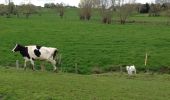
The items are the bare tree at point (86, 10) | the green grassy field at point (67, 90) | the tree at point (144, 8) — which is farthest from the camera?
the tree at point (144, 8)

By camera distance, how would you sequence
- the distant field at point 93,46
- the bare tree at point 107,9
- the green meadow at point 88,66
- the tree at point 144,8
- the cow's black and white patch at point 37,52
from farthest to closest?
the tree at point 144,8
the bare tree at point 107,9
the distant field at point 93,46
the cow's black and white patch at point 37,52
the green meadow at point 88,66

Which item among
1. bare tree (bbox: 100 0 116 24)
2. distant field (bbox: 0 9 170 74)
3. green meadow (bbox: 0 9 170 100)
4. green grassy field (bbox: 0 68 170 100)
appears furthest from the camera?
bare tree (bbox: 100 0 116 24)

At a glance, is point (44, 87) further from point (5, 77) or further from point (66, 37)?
point (66, 37)

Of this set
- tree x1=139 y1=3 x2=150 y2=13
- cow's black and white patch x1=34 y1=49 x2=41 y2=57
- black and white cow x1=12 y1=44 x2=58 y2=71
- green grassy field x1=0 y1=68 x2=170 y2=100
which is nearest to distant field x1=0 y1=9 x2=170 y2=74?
black and white cow x1=12 y1=44 x2=58 y2=71

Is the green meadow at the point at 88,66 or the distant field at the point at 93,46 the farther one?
the distant field at the point at 93,46

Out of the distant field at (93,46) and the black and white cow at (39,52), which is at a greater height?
the black and white cow at (39,52)

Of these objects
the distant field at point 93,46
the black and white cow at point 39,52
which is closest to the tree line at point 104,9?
the distant field at point 93,46

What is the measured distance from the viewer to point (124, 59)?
41.4 m

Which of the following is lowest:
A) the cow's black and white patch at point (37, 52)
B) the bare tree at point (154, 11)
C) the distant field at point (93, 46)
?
the distant field at point (93, 46)

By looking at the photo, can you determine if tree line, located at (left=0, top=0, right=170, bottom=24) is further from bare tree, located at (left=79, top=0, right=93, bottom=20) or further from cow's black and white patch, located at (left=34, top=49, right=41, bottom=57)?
cow's black and white patch, located at (left=34, top=49, right=41, bottom=57)

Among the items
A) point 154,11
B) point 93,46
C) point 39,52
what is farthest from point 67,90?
point 154,11

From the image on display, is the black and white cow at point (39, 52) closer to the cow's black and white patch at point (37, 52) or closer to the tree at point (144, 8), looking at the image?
the cow's black and white patch at point (37, 52)

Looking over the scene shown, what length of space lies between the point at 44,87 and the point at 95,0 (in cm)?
11642

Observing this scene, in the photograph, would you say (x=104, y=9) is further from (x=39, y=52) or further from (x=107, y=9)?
(x=39, y=52)
